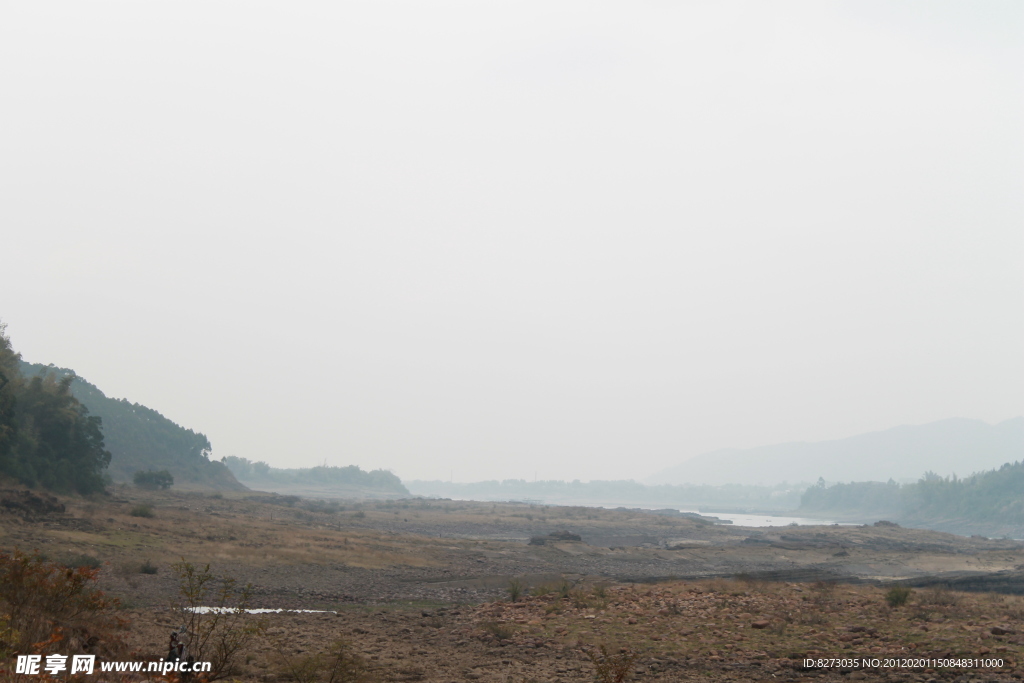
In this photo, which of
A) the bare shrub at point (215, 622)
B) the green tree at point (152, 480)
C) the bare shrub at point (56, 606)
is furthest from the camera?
the green tree at point (152, 480)

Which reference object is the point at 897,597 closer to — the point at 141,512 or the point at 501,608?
the point at 501,608

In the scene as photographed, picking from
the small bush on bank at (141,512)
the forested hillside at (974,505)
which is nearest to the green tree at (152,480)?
the small bush on bank at (141,512)

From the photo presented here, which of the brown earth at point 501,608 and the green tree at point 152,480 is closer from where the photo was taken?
the brown earth at point 501,608

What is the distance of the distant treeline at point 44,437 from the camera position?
5069cm

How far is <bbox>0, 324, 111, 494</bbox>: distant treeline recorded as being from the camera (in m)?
50.7

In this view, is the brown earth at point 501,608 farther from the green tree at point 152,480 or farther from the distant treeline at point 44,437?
the green tree at point 152,480

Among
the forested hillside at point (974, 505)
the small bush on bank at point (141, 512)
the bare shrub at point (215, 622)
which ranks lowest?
the forested hillside at point (974, 505)

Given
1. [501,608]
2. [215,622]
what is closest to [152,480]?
[501,608]

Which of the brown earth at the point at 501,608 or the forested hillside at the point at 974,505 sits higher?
the brown earth at the point at 501,608

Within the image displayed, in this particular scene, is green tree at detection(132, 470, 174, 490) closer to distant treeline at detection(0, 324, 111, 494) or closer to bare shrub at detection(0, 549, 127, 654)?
distant treeline at detection(0, 324, 111, 494)

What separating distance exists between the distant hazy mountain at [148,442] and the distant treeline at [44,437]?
2780 inches

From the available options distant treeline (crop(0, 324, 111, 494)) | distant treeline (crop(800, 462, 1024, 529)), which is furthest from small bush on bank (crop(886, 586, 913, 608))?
distant treeline (crop(800, 462, 1024, 529))

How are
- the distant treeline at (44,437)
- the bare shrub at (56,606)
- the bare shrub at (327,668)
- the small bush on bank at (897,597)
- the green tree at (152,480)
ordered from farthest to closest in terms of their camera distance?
the green tree at (152,480) < the distant treeline at (44,437) < the small bush on bank at (897,597) < the bare shrub at (327,668) < the bare shrub at (56,606)

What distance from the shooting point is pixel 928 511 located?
17350cm
